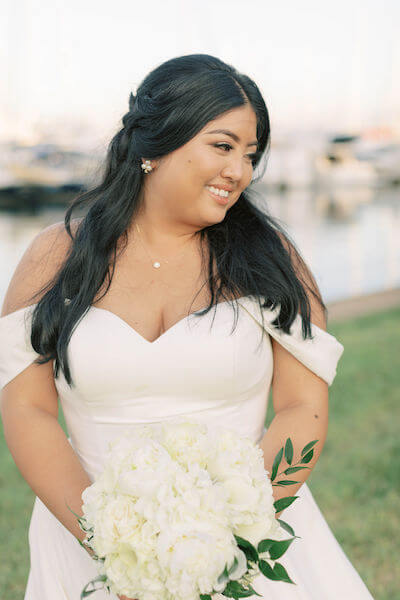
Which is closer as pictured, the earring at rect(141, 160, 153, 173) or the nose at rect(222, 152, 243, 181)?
the nose at rect(222, 152, 243, 181)

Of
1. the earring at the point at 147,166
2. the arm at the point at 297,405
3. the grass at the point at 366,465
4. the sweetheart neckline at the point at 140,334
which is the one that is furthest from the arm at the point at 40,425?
the grass at the point at 366,465

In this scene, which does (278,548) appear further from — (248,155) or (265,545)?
(248,155)

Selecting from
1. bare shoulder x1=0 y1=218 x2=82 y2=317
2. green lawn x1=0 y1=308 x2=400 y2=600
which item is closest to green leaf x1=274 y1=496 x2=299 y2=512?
bare shoulder x1=0 y1=218 x2=82 y2=317

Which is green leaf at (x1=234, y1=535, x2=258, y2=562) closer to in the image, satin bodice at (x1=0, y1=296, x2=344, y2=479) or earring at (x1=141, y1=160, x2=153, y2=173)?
satin bodice at (x1=0, y1=296, x2=344, y2=479)

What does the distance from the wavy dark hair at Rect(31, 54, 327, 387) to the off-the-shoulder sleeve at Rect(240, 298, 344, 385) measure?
0.02 metres

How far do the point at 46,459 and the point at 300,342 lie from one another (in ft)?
3.11

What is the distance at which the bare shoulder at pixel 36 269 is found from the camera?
2316 mm

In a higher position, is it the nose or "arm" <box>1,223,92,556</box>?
the nose

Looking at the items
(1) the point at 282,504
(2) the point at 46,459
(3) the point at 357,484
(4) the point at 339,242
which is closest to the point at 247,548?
(1) the point at 282,504

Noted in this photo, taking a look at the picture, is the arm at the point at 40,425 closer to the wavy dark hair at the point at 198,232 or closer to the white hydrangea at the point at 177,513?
the wavy dark hair at the point at 198,232

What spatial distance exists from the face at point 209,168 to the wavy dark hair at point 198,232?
4 cm

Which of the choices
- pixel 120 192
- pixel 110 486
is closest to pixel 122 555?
pixel 110 486

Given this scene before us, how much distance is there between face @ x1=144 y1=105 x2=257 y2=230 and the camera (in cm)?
223

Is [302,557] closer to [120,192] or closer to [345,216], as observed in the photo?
[120,192]
